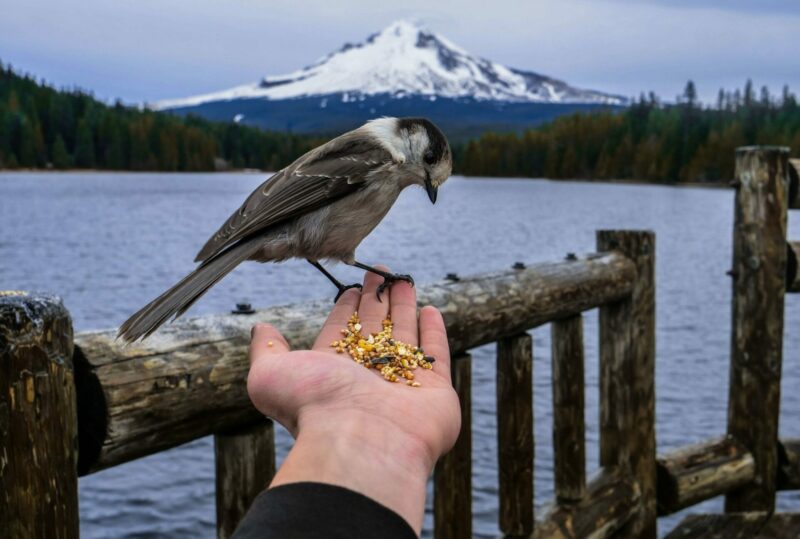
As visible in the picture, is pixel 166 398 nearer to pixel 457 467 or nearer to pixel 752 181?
pixel 457 467

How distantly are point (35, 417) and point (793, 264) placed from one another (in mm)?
4833

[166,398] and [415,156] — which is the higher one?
[415,156]

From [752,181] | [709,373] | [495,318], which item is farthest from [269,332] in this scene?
[709,373]

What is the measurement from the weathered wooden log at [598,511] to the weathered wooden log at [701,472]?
314 mm

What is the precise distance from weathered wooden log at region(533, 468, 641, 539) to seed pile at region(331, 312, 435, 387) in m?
2.47

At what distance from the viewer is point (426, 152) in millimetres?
3316

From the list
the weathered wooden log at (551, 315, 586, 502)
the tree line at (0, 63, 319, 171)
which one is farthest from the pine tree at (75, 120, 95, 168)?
the weathered wooden log at (551, 315, 586, 502)

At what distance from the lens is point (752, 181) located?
5711 mm

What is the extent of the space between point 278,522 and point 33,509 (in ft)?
3.69

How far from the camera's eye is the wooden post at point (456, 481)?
4.25 meters

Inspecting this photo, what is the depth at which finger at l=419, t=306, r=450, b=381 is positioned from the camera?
8.21 feet

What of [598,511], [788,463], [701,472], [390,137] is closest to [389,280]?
[390,137]

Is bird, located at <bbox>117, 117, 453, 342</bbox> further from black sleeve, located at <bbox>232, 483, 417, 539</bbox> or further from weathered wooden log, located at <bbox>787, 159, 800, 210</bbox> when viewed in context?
weathered wooden log, located at <bbox>787, 159, 800, 210</bbox>

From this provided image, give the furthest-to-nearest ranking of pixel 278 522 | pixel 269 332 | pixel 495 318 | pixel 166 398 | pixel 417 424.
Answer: pixel 495 318
pixel 166 398
pixel 269 332
pixel 417 424
pixel 278 522
